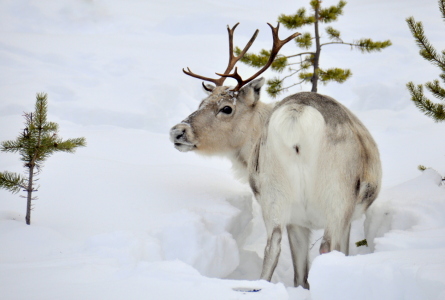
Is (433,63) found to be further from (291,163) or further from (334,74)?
(291,163)

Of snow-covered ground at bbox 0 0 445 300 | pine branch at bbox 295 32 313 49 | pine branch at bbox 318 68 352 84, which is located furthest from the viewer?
pine branch at bbox 295 32 313 49

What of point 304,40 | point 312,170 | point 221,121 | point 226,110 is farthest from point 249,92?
point 304,40

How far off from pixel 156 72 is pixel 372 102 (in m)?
5.09

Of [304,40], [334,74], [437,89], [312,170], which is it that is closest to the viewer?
[312,170]

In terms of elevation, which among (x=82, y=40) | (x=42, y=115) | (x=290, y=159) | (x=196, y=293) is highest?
(x=82, y=40)

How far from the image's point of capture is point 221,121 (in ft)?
15.1

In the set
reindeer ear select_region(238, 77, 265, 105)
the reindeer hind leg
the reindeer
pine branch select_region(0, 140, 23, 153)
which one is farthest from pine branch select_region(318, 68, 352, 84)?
pine branch select_region(0, 140, 23, 153)

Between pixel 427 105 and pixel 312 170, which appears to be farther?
pixel 427 105

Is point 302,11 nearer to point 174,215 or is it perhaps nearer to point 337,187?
point 174,215

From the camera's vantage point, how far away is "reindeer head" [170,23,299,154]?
14.9 ft

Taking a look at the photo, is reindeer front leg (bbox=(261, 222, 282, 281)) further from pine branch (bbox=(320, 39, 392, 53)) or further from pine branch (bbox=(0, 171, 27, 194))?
pine branch (bbox=(320, 39, 392, 53))

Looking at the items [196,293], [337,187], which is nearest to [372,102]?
[337,187]

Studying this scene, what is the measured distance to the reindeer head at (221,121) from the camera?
455cm

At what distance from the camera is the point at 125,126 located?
932 cm
